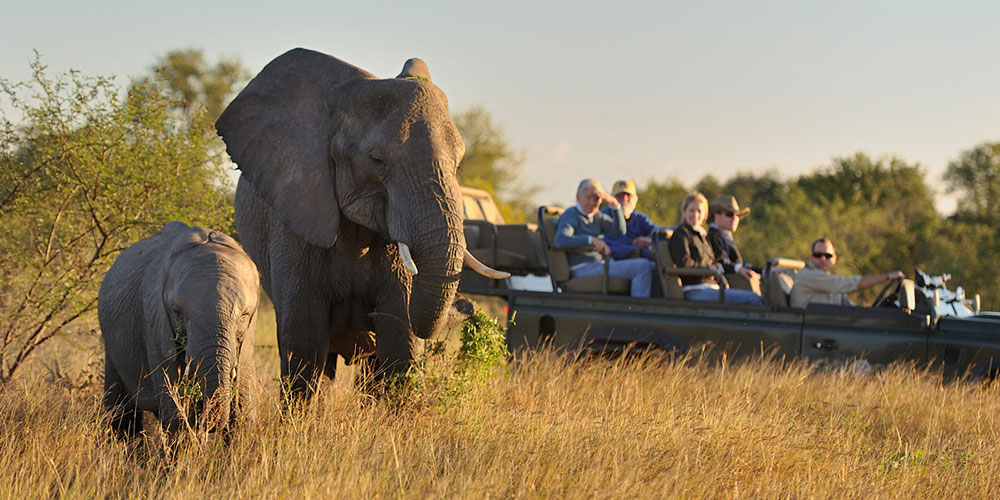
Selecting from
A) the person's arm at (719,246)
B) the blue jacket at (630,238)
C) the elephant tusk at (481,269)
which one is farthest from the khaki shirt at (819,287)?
the elephant tusk at (481,269)

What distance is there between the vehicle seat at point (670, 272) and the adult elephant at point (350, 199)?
11.0 feet

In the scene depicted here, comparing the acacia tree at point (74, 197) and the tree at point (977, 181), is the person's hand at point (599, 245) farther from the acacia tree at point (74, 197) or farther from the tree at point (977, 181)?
the tree at point (977, 181)

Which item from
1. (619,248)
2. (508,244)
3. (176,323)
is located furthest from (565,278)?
(176,323)

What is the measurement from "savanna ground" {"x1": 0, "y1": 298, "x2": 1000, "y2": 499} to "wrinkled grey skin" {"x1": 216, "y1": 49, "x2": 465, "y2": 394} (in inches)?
18.7

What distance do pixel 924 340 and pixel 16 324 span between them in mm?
6957

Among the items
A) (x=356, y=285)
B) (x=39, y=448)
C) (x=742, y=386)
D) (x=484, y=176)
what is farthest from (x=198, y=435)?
(x=484, y=176)

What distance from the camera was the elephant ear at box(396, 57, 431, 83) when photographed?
682 centimetres

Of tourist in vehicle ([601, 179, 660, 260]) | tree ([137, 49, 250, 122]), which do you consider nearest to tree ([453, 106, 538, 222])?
tree ([137, 49, 250, 122])

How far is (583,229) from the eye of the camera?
1045 cm

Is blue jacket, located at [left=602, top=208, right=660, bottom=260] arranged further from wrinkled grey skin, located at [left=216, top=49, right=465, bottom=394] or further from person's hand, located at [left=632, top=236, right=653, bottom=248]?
wrinkled grey skin, located at [left=216, top=49, right=465, bottom=394]

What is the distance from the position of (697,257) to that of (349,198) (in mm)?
4411

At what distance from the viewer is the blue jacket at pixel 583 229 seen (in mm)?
10141

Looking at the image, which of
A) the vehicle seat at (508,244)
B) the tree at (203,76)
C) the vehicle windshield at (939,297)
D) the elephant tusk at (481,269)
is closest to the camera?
the elephant tusk at (481,269)

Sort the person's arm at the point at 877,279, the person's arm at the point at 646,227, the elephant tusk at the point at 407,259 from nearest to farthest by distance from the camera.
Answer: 1. the elephant tusk at the point at 407,259
2. the person's arm at the point at 877,279
3. the person's arm at the point at 646,227
